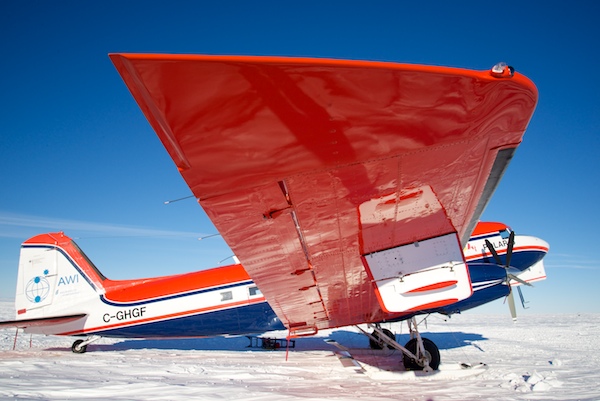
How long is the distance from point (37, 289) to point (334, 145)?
1551 centimetres

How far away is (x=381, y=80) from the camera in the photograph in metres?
2.04

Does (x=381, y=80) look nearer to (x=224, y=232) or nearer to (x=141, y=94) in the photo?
(x=141, y=94)

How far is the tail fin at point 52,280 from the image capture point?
13.4 m

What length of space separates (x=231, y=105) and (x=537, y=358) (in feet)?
43.0

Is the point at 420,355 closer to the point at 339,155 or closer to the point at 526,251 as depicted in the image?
the point at 526,251

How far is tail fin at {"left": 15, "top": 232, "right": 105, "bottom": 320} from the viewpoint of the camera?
44.1ft

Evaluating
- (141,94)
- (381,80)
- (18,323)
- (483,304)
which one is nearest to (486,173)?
(381,80)

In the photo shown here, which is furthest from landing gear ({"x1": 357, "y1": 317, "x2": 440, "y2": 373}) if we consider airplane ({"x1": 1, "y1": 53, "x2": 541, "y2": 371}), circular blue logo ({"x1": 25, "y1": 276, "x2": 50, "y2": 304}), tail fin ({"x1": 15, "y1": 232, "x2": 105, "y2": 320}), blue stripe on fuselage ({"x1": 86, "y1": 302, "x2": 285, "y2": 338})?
circular blue logo ({"x1": 25, "y1": 276, "x2": 50, "y2": 304})

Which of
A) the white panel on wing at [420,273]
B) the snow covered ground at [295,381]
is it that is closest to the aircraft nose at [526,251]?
the snow covered ground at [295,381]

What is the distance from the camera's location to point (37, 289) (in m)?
13.6

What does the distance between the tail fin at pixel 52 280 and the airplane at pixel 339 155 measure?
11138mm

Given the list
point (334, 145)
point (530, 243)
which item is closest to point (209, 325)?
point (530, 243)

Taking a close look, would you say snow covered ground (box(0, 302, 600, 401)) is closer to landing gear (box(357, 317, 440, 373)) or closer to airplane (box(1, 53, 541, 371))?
landing gear (box(357, 317, 440, 373))

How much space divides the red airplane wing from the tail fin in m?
12.2
